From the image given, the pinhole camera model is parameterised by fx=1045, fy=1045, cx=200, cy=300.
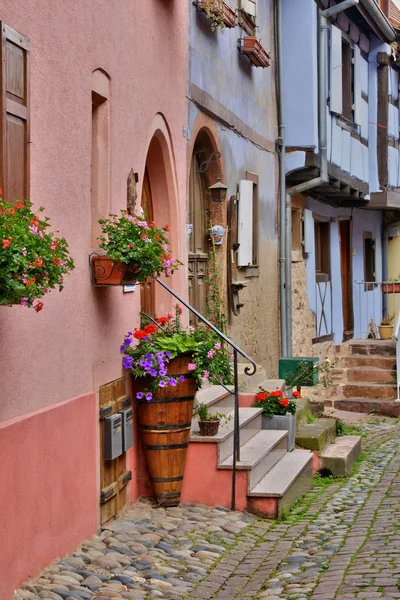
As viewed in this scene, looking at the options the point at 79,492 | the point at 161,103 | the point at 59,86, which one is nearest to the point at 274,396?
the point at 161,103

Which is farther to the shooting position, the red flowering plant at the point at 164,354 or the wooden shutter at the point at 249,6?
the wooden shutter at the point at 249,6

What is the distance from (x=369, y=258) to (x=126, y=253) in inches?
593

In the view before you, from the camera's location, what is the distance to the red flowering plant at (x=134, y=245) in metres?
6.23

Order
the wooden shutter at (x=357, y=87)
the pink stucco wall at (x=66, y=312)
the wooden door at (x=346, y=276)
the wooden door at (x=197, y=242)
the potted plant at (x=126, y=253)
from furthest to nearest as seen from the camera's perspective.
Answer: the wooden door at (x=346, y=276), the wooden shutter at (x=357, y=87), the wooden door at (x=197, y=242), the potted plant at (x=126, y=253), the pink stucco wall at (x=66, y=312)

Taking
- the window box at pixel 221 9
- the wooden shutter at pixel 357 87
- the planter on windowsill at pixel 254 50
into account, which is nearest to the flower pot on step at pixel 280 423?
the window box at pixel 221 9

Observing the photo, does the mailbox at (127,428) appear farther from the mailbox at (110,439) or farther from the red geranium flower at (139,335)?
the red geranium flower at (139,335)

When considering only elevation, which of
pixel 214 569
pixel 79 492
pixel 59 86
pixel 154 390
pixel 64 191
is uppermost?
pixel 59 86

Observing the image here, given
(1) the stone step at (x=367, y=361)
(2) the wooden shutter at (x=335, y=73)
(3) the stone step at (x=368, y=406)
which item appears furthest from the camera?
(1) the stone step at (x=367, y=361)

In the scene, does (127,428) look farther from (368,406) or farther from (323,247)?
(323,247)

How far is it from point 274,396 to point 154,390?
8.10ft

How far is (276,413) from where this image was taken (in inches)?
364

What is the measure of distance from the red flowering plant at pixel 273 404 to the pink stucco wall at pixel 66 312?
2.22 m

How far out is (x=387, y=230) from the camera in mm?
22391

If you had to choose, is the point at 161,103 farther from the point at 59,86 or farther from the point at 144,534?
the point at 144,534
